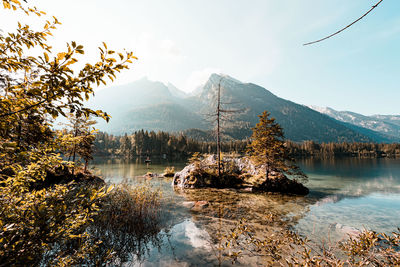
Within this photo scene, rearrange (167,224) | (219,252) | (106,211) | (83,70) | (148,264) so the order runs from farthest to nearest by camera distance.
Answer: (167,224) → (106,211) → (219,252) → (148,264) → (83,70)

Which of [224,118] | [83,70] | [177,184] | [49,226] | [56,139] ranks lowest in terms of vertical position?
[177,184]

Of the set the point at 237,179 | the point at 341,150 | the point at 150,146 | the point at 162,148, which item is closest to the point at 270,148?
the point at 237,179

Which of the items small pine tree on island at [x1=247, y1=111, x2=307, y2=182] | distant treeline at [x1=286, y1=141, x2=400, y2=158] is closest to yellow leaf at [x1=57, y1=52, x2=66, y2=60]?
small pine tree on island at [x1=247, y1=111, x2=307, y2=182]

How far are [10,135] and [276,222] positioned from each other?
11518 mm

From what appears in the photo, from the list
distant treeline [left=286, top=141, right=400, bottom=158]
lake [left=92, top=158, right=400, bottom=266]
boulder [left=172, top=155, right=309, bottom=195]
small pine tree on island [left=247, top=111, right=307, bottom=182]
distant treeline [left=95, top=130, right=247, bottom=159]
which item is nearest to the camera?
lake [left=92, top=158, right=400, bottom=266]

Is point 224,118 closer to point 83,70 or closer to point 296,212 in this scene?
point 296,212

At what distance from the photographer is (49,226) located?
87.4 inches

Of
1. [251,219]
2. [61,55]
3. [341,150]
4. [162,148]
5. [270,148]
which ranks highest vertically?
[61,55]

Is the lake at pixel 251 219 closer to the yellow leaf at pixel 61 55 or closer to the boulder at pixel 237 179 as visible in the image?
the boulder at pixel 237 179

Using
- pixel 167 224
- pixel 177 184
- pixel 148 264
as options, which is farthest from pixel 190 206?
pixel 177 184

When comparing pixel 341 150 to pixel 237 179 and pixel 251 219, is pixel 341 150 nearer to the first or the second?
pixel 237 179

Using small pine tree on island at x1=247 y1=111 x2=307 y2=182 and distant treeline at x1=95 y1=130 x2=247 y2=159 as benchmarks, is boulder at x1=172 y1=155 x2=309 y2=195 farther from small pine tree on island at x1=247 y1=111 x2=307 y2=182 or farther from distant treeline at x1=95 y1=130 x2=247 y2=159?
distant treeline at x1=95 y1=130 x2=247 y2=159

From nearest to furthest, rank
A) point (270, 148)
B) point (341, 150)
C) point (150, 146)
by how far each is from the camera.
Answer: point (270, 148), point (150, 146), point (341, 150)

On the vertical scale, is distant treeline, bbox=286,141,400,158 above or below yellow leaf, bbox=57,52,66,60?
below
